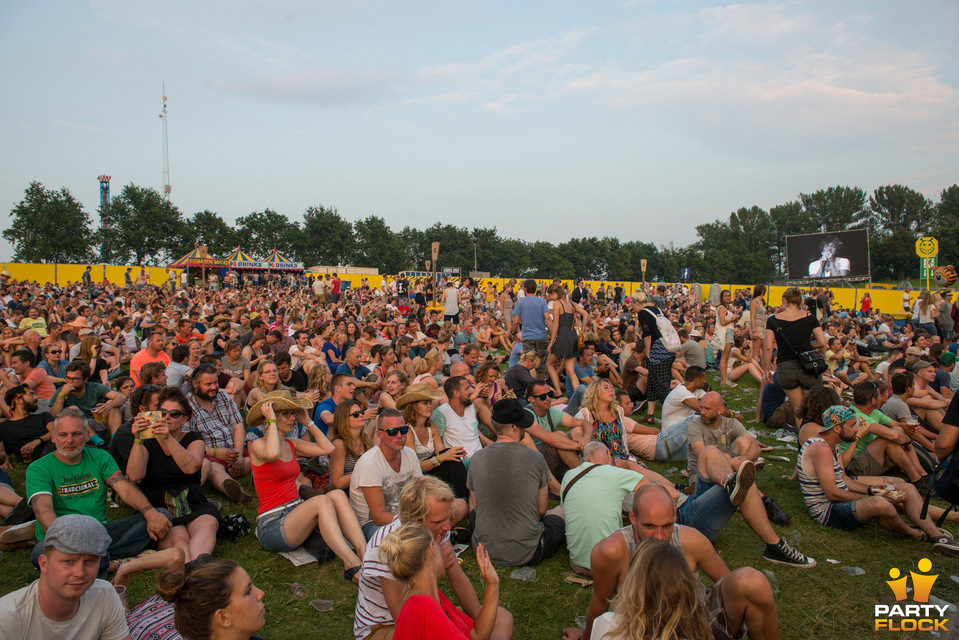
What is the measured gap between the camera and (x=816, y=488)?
5281 millimetres

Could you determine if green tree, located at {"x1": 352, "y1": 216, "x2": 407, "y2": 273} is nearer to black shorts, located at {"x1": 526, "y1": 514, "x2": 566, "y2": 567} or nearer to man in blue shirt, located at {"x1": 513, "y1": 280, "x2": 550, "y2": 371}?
man in blue shirt, located at {"x1": 513, "y1": 280, "x2": 550, "y2": 371}

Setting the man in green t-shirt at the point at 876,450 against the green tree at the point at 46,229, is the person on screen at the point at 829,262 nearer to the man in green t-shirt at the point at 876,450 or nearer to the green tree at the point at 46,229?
the man in green t-shirt at the point at 876,450

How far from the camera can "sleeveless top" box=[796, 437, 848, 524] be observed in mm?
5227

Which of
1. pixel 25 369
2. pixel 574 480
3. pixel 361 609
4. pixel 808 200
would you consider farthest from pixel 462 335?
pixel 808 200

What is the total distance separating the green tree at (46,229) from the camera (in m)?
56.5

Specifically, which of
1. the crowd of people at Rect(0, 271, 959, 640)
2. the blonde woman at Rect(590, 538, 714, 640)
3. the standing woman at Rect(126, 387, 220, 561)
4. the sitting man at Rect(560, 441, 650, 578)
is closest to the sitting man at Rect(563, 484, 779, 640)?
the crowd of people at Rect(0, 271, 959, 640)

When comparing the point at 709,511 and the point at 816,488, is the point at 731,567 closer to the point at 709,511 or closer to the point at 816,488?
the point at 709,511

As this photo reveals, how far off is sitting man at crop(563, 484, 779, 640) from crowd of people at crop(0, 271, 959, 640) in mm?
12

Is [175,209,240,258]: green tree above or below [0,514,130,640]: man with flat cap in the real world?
above

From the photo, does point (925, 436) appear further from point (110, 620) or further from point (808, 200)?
point (808, 200)

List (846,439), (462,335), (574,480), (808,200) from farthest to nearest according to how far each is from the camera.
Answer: (808,200) < (462,335) < (846,439) < (574,480)

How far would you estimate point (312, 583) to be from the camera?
429cm

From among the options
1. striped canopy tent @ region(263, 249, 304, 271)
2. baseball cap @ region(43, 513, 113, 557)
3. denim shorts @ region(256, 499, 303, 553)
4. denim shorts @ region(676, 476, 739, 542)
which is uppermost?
striped canopy tent @ region(263, 249, 304, 271)

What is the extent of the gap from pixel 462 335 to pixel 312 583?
29.7ft
